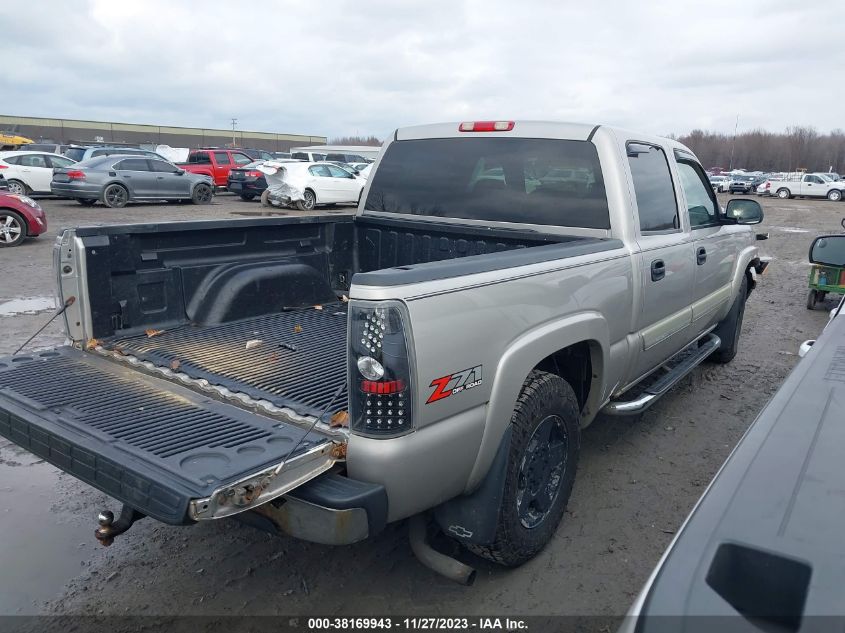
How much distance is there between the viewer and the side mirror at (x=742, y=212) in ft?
18.1

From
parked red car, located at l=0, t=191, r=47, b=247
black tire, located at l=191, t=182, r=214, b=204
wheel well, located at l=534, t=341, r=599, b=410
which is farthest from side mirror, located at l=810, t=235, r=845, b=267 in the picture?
black tire, located at l=191, t=182, r=214, b=204

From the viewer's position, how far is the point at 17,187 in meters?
19.5

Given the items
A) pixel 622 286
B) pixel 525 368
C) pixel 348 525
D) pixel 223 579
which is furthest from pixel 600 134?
pixel 223 579

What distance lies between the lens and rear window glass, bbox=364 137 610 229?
13.3ft

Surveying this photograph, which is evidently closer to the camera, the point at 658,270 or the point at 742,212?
the point at 658,270

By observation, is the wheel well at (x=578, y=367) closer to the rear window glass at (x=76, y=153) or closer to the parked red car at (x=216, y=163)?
the parked red car at (x=216, y=163)

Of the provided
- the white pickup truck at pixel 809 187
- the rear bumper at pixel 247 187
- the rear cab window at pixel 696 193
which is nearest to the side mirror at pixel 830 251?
the rear cab window at pixel 696 193

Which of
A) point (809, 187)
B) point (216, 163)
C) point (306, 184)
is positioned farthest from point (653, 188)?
point (809, 187)

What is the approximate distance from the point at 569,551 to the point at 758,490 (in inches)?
86.1

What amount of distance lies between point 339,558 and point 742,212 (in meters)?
4.27

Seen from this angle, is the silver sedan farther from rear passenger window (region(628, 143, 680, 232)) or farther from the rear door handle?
the rear door handle

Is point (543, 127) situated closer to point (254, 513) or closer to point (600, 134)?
point (600, 134)

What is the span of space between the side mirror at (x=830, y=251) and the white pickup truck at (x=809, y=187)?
38.3m

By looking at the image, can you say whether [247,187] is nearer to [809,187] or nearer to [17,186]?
[17,186]
